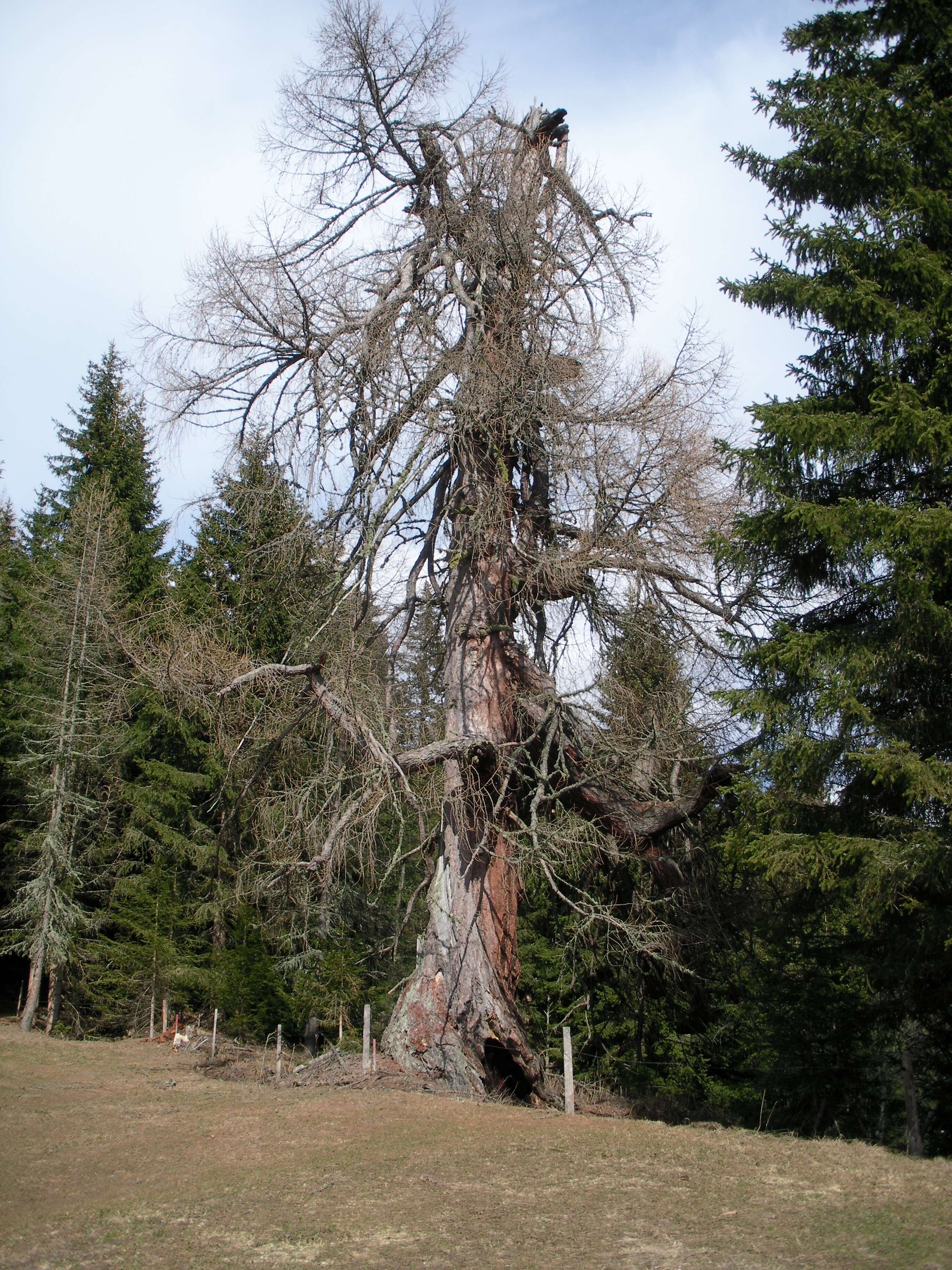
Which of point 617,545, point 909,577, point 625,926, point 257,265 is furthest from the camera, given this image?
point 257,265

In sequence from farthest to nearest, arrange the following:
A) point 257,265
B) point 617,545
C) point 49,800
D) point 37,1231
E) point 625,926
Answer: point 49,800 < point 257,265 < point 617,545 < point 625,926 < point 37,1231

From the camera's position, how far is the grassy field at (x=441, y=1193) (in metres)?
5.39

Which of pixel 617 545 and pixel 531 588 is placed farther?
pixel 531 588

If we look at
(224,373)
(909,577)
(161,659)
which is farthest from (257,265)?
(909,577)

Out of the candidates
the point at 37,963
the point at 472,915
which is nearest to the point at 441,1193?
the point at 472,915

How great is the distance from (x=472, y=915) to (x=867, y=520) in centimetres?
652

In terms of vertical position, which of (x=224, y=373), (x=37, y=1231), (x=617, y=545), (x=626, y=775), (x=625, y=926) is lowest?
(x=37, y=1231)

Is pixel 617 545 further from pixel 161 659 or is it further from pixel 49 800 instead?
pixel 49 800

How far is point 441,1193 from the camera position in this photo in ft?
22.0

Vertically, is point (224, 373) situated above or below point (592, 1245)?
above

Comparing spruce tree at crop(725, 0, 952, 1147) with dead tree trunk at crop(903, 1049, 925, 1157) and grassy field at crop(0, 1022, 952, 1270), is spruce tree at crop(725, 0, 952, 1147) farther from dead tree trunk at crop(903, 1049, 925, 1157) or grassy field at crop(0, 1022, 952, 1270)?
grassy field at crop(0, 1022, 952, 1270)

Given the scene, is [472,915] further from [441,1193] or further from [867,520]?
[867,520]

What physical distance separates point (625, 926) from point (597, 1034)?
8.04 metres

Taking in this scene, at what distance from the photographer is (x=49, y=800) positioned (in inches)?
896
